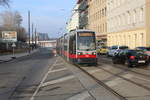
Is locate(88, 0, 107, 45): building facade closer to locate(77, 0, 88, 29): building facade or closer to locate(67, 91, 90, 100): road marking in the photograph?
locate(77, 0, 88, 29): building facade

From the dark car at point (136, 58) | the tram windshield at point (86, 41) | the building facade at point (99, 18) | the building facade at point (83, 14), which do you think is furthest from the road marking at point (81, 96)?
the building facade at point (83, 14)

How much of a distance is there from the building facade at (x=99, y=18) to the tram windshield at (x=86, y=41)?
48742 mm

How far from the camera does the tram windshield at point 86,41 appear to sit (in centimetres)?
2811

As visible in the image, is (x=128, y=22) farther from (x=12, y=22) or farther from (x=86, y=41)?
(x=12, y=22)

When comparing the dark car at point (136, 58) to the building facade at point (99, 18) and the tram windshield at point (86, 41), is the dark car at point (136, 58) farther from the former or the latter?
the building facade at point (99, 18)

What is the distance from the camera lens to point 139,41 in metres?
50.4

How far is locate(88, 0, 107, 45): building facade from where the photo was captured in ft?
257

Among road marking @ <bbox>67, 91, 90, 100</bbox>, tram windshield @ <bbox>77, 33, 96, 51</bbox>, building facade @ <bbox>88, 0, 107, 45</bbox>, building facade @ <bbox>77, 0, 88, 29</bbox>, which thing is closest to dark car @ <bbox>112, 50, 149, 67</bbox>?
tram windshield @ <bbox>77, 33, 96, 51</bbox>

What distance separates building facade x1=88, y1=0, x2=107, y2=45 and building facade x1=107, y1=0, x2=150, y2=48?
16.7 ft

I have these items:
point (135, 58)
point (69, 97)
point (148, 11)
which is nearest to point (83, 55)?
point (135, 58)

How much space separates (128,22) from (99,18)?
2899 centimetres

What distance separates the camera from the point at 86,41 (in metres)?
28.3

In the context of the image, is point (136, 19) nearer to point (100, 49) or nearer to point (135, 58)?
point (100, 49)

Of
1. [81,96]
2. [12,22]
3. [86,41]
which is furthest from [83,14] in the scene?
[81,96]
